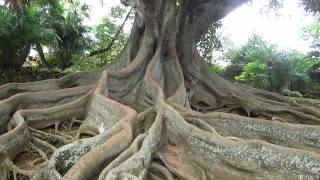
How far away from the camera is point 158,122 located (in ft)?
17.1

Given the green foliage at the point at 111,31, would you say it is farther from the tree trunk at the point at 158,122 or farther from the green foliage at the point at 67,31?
the tree trunk at the point at 158,122

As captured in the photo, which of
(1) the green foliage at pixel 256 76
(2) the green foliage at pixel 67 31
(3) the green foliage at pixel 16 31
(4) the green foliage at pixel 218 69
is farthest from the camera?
(4) the green foliage at pixel 218 69

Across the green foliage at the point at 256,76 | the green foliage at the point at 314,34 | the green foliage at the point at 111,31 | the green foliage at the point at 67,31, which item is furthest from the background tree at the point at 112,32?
the green foliage at the point at 314,34

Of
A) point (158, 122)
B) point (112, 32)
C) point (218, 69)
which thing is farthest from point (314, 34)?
point (158, 122)

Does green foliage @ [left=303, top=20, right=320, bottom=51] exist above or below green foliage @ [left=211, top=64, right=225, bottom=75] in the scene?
above

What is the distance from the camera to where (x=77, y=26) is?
13445 mm

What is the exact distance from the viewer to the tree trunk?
4062 millimetres

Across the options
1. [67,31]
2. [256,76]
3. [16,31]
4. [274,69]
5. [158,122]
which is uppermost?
[67,31]

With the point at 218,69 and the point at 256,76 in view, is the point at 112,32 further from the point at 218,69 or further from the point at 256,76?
the point at 256,76

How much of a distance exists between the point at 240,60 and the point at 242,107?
10.3 meters

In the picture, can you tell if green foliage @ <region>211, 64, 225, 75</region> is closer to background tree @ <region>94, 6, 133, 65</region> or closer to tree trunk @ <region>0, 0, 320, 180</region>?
background tree @ <region>94, 6, 133, 65</region>

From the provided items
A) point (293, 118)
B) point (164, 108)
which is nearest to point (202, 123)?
point (164, 108)

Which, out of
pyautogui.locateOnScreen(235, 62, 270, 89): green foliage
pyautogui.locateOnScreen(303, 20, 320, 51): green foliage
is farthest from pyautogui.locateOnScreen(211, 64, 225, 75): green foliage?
pyautogui.locateOnScreen(303, 20, 320, 51): green foliage

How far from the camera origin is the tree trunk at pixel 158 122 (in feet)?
13.3
